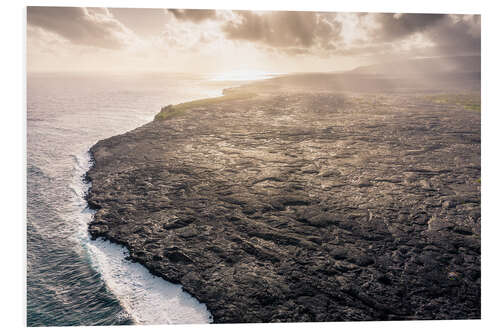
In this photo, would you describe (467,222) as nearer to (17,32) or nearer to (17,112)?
(17,112)

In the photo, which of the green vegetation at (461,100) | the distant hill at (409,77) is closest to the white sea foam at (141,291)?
the distant hill at (409,77)

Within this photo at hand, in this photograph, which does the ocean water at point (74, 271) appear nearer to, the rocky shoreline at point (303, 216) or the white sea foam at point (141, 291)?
the white sea foam at point (141, 291)

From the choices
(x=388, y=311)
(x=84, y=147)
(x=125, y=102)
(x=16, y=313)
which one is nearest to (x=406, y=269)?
(x=388, y=311)

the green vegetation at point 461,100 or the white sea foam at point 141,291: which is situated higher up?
the green vegetation at point 461,100

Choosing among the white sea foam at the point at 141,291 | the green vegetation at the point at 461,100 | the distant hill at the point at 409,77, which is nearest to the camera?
the white sea foam at the point at 141,291

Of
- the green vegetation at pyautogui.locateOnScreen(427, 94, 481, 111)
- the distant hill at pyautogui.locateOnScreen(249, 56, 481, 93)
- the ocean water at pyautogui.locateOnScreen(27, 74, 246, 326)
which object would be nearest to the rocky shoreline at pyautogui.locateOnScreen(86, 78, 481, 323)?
the ocean water at pyautogui.locateOnScreen(27, 74, 246, 326)

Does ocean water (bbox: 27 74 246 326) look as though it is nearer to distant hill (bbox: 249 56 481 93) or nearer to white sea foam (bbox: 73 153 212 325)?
white sea foam (bbox: 73 153 212 325)

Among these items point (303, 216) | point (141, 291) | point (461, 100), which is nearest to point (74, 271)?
point (141, 291)
